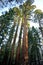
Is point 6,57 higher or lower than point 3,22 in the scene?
lower

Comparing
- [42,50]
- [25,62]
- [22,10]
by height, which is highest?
[22,10]

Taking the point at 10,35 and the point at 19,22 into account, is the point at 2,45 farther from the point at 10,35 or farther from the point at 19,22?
the point at 19,22

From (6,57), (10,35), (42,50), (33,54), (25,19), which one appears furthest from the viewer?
(42,50)

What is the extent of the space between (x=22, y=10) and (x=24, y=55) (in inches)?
367

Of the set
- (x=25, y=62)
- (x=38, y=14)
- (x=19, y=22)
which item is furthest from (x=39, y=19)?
(x=25, y=62)

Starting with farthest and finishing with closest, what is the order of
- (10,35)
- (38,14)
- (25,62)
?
(10,35)
(38,14)
(25,62)

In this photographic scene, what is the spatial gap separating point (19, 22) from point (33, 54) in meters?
9.00

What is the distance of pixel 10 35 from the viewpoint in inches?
1308

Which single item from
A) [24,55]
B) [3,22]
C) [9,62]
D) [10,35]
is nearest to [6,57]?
[9,62]

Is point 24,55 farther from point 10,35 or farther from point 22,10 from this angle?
point 10,35

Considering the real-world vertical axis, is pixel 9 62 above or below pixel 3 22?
below

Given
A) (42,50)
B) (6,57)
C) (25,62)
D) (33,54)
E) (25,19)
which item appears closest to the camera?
(25,62)

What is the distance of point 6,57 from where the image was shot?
3120cm

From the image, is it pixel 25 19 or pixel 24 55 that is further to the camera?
pixel 25 19
